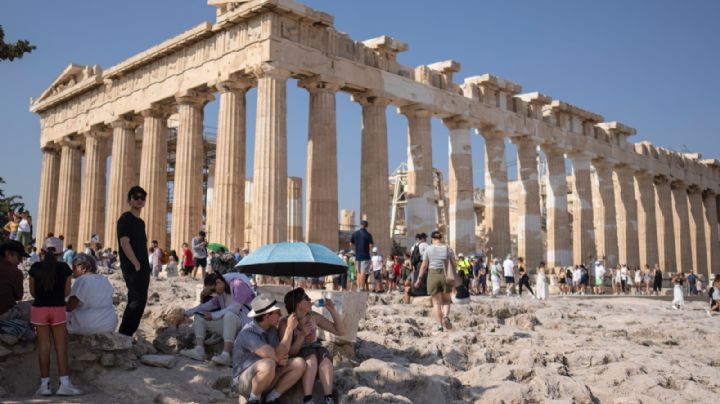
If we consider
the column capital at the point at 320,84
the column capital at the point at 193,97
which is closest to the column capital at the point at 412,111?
the column capital at the point at 320,84

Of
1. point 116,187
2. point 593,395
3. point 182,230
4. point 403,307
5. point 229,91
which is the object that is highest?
point 229,91

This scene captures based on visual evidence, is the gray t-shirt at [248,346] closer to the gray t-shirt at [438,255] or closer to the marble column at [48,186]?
the gray t-shirt at [438,255]

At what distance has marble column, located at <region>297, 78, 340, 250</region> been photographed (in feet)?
89.0

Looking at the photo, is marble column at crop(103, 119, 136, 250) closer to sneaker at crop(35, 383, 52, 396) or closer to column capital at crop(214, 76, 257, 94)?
column capital at crop(214, 76, 257, 94)

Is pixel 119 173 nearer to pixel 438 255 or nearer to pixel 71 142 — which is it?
pixel 71 142

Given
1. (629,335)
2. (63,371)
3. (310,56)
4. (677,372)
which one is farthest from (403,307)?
(310,56)

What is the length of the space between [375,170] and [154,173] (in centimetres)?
891

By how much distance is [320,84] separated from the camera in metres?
27.6

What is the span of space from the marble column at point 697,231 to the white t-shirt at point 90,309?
47438 millimetres

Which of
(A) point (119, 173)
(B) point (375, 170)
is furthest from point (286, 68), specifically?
(A) point (119, 173)

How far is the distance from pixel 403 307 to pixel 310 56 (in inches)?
513

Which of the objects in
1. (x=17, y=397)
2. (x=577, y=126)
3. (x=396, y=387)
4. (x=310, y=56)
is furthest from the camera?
(x=577, y=126)

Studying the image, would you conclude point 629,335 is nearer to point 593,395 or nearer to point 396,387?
point 593,395

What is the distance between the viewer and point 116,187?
1270 inches
